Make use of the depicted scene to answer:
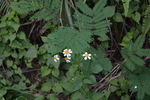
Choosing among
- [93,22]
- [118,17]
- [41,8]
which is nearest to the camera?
[93,22]

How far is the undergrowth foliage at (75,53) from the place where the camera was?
6.40ft

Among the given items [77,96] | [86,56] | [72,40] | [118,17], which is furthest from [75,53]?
[118,17]

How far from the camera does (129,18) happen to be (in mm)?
2533

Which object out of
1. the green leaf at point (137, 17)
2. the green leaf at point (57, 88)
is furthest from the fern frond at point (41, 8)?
the green leaf at point (57, 88)

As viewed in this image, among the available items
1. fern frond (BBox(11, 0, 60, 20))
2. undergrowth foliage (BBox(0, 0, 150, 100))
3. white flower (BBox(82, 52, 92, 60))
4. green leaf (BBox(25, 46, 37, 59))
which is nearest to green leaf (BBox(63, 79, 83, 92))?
undergrowth foliage (BBox(0, 0, 150, 100))

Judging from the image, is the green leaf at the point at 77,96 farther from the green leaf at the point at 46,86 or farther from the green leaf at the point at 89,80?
the green leaf at the point at 46,86

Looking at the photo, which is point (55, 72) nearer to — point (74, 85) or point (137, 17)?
point (74, 85)

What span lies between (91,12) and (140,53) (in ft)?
1.33

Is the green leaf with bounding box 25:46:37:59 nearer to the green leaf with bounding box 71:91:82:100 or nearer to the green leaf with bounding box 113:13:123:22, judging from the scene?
the green leaf with bounding box 71:91:82:100

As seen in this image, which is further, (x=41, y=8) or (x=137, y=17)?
(x=137, y=17)

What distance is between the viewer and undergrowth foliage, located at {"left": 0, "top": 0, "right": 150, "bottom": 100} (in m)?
1.95

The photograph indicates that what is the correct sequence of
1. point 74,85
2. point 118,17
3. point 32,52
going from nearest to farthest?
point 74,85, point 118,17, point 32,52

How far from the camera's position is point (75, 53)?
6.28 feet

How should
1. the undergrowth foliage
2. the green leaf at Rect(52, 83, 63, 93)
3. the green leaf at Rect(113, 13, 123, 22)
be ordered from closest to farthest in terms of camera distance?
1. the undergrowth foliage
2. the green leaf at Rect(113, 13, 123, 22)
3. the green leaf at Rect(52, 83, 63, 93)
